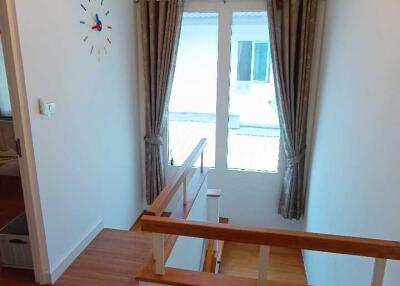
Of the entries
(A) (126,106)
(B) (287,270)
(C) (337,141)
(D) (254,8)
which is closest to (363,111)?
(C) (337,141)

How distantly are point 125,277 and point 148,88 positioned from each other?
2.12m

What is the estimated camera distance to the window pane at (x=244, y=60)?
3.54 metres

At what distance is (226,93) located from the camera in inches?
144

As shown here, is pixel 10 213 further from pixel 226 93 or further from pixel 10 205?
pixel 226 93

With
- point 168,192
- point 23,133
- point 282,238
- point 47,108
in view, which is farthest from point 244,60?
point 282,238

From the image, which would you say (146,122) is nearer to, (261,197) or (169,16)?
(169,16)

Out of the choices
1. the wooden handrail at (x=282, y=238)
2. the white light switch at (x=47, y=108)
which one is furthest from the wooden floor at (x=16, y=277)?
the wooden handrail at (x=282, y=238)

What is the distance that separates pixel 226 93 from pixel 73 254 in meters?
2.25

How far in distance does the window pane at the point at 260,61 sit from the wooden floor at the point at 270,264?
77.9 inches

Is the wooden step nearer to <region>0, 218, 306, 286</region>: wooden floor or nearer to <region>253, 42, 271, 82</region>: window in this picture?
<region>0, 218, 306, 286</region>: wooden floor

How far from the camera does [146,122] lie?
3.86 metres

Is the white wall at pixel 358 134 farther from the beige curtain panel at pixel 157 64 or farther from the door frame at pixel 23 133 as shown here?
the door frame at pixel 23 133

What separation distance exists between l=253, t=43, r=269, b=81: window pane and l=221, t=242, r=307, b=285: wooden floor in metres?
1.98

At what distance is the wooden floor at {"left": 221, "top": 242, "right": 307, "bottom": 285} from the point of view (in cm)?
335
